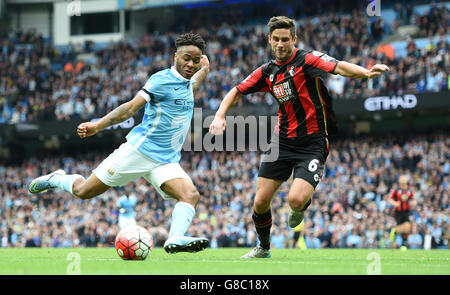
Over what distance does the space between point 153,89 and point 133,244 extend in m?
1.84

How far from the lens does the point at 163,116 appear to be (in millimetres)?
7980

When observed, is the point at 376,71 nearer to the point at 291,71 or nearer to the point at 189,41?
the point at 291,71

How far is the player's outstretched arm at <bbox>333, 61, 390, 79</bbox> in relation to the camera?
23.2 ft

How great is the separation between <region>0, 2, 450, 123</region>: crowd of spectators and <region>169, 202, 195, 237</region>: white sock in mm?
16510

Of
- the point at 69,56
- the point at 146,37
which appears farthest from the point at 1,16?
the point at 146,37

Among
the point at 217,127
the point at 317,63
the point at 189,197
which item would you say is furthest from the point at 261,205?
the point at 317,63

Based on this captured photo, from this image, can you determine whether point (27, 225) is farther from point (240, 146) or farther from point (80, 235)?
point (240, 146)

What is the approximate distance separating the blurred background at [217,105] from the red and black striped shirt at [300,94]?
845 cm

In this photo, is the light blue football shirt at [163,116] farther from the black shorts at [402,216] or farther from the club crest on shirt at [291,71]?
the black shorts at [402,216]

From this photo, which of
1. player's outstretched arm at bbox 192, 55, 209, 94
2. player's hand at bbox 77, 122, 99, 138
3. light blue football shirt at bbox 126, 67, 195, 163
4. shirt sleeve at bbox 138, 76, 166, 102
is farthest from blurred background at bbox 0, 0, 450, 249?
player's hand at bbox 77, 122, 99, 138

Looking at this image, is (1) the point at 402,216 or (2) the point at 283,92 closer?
(2) the point at 283,92

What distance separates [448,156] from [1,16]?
25.6 metres

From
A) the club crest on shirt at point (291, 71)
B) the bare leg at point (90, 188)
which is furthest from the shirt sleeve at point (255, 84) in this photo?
the bare leg at point (90, 188)

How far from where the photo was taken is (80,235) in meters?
23.8
